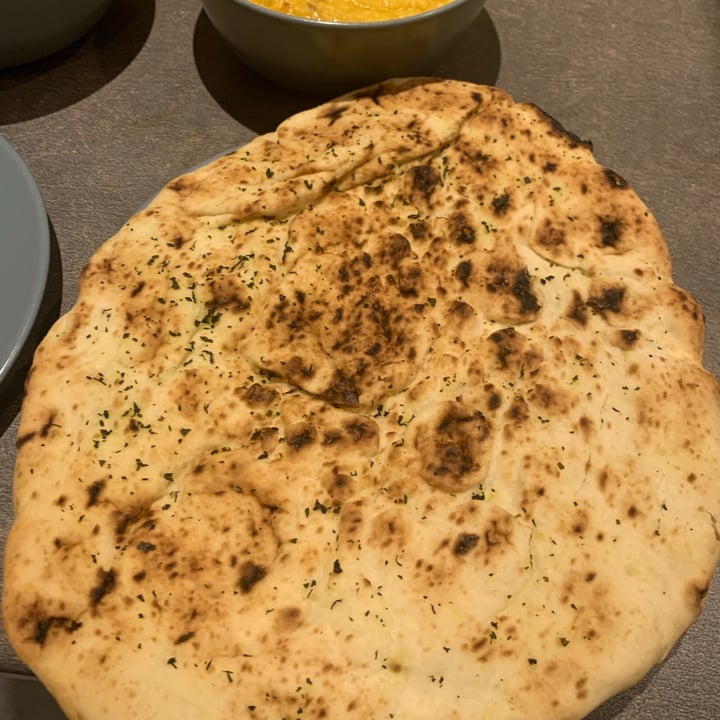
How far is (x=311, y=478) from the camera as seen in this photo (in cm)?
102

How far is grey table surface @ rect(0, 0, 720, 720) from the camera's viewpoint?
1.59 m

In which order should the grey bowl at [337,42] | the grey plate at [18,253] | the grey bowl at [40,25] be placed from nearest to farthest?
the grey plate at [18,253] → the grey bowl at [337,42] → the grey bowl at [40,25]

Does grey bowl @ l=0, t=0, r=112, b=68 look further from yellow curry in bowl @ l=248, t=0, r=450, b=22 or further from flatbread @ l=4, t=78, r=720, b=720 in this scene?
flatbread @ l=4, t=78, r=720, b=720

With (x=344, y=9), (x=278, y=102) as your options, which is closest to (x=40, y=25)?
(x=278, y=102)

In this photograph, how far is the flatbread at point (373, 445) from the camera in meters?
0.92

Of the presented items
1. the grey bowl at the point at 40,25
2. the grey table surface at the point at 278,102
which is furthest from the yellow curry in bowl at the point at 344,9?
the grey bowl at the point at 40,25

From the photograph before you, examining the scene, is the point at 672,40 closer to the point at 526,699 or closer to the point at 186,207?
the point at 186,207

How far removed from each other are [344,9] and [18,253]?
0.80 metres

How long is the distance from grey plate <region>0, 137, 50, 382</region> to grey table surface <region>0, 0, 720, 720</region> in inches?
3.1

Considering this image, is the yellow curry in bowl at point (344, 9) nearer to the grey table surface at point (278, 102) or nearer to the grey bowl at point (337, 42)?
the grey bowl at point (337, 42)

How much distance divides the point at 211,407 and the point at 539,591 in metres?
0.53

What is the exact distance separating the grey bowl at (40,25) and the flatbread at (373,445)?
23.6 inches

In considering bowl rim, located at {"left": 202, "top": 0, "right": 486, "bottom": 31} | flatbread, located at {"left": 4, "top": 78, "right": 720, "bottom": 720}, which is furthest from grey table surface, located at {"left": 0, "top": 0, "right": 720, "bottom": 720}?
flatbread, located at {"left": 4, "top": 78, "right": 720, "bottom": 720}

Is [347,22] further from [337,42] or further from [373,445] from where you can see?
[373,445]
